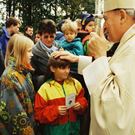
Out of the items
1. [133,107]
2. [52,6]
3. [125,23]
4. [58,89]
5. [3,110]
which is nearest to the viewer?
[133,107]

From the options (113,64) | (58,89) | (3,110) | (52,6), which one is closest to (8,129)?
(3,110)

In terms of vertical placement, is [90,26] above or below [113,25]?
below

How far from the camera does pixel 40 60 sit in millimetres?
5281

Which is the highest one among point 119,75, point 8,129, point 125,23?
point 125,23

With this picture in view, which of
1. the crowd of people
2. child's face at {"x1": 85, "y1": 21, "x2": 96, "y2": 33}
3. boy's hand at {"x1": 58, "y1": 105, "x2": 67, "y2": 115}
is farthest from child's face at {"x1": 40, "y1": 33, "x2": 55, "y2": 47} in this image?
boy's hand at {"x1": 58, "y1": 105, "x2": 67, "y2": 115}

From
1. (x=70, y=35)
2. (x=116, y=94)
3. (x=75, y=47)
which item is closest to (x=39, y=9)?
(x=70, y=35)

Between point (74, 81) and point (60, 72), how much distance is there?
211mm

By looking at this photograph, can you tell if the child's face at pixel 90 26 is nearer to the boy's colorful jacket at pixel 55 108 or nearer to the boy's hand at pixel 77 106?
the boy's colorful jacket at pixel 55 108

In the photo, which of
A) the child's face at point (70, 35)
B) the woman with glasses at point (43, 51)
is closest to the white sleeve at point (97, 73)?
the woman with glasses at point (43, 51)

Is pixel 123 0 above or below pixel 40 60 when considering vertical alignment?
Result: above

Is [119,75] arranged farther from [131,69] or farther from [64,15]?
[64,15]

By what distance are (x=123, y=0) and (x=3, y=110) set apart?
81.3 inches

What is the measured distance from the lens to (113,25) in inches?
109

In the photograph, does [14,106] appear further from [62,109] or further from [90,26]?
[90,26]
